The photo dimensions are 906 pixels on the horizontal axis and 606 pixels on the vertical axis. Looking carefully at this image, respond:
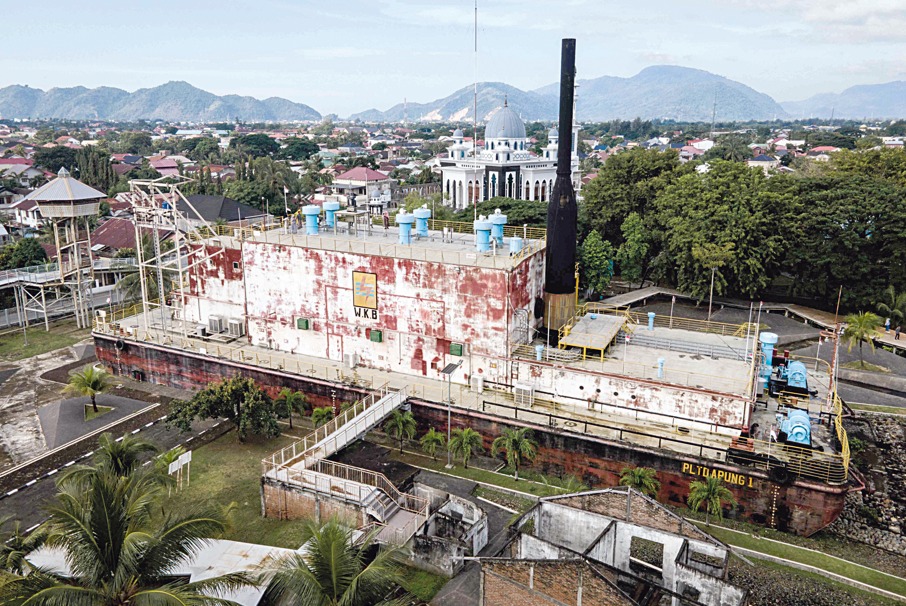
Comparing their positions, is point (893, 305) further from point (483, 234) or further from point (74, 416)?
point (74, 416)

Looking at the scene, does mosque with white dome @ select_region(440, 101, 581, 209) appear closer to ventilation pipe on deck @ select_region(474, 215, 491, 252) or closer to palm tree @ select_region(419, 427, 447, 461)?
ventilation pipe on deck @ select_region(474, 215, 491, 252)

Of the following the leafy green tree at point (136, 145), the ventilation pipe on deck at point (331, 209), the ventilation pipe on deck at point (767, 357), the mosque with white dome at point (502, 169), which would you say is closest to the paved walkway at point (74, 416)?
the ventilation pipe on deck at point (331, 209)

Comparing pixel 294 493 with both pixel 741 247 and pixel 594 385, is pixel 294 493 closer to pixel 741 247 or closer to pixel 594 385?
pixel 594 385

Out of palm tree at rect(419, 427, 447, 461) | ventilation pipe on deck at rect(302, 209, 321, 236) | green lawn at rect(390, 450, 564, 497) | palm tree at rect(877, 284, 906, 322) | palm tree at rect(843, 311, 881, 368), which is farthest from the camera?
palm tree at rect(877, 284, 906, 322)

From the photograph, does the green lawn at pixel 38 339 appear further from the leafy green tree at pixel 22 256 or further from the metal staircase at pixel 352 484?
the metal staircase at pixel 352 484

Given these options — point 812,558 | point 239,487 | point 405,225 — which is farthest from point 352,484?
point 812,558

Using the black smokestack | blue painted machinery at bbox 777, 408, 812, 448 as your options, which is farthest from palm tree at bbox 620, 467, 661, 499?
the black smokestack

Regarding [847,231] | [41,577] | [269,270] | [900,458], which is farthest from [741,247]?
[41,577]
